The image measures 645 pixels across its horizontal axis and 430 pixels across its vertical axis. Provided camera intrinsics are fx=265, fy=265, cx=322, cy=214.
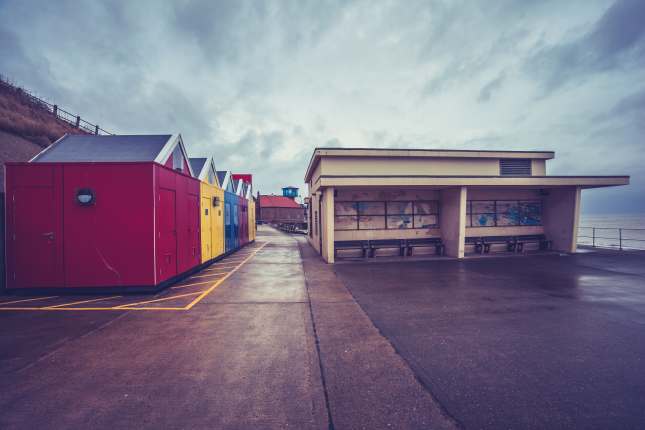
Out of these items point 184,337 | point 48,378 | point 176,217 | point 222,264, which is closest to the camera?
point 48,378

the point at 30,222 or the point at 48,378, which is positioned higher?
the point at 30,222

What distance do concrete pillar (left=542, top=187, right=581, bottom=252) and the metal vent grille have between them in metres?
2.30

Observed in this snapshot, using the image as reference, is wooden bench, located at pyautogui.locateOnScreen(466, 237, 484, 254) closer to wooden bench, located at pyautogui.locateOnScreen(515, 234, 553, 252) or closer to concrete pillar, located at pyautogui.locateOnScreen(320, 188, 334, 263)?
wooden bench, located at pyautogui.locateOnScreen(515, 234, 553, 252)

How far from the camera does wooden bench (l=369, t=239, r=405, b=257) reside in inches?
536

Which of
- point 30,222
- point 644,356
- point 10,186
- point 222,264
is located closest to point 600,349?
point 644,356

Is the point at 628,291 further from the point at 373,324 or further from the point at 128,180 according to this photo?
the point at 128,180

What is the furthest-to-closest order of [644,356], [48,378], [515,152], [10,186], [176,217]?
[515,152], [176,217], [10,186], [644,356], [48,378]

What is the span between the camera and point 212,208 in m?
12.1

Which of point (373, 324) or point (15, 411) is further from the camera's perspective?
point (373, 324)

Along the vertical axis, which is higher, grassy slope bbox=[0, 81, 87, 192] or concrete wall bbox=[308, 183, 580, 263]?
grassy slope bbox=[0, 81, 87, 192]

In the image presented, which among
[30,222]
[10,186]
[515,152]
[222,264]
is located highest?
Answer: [515,152]

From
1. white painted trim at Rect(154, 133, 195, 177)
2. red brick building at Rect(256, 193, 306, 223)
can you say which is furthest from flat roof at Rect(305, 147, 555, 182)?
red brick building at Rect(256, 193, 306, 223)

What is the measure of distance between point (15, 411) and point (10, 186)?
7173mm

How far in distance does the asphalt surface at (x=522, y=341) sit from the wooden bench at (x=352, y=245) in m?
4.09
